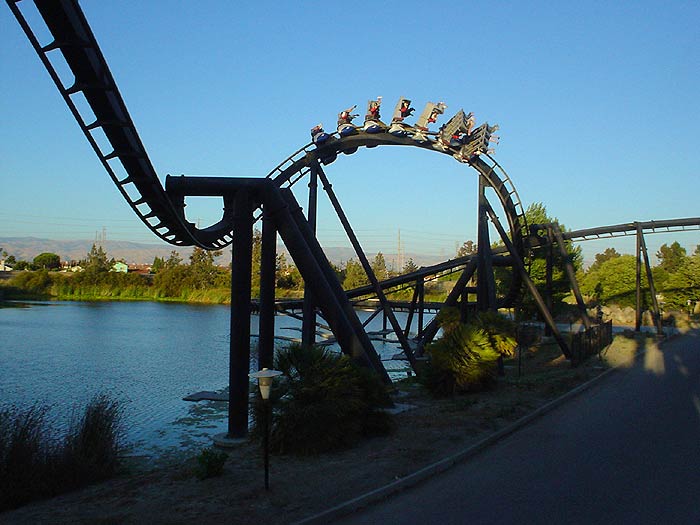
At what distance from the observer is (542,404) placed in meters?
15.6

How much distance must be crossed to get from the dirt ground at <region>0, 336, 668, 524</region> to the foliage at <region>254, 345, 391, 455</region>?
0.29m

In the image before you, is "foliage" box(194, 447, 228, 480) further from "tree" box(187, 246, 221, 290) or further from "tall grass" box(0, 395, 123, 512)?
"tree" box(187, 246, 221, 290)

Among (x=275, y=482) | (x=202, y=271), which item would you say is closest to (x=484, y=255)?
(x=275, y=482)

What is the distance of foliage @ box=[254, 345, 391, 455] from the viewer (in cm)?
1117

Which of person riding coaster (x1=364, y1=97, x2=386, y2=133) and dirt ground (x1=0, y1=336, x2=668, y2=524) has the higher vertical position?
person riding coaster (x1=364, y1=97, x2=386, y2=133)

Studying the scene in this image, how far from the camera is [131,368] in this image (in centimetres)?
2930

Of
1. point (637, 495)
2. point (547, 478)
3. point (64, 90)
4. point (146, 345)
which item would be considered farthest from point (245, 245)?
point (146, 345)

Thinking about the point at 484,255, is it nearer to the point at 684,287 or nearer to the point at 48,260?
the point at 684,287

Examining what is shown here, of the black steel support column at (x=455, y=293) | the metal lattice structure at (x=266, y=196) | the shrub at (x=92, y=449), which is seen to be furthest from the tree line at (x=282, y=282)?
the shrub at (x=92, y=449)

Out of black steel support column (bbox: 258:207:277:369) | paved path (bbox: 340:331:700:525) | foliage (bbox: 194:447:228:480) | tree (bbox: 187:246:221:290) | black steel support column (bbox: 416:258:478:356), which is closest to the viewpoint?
paved path (bbox: 340:331:700:525)

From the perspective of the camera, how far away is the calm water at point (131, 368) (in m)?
17.1

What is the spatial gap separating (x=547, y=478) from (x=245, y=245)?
23.7ft

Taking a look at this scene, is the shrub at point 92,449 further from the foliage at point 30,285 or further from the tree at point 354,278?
the tree at point 354,278

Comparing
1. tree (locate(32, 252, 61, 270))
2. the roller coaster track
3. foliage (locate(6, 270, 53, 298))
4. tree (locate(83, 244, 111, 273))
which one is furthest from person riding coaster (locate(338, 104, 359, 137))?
tree (locate(32, 252, 61, 270))
